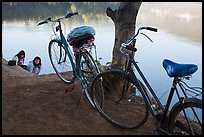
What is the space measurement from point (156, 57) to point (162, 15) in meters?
12.0

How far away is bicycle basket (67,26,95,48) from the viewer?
4.12 meters

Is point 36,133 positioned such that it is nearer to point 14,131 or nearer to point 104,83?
point 14,131

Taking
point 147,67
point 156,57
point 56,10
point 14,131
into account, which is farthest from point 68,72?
point 56,10

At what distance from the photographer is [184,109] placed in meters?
2.92

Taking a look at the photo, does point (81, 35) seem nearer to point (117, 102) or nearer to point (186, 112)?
point (117, 102)

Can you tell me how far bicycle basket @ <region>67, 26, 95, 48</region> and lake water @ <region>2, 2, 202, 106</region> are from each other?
3947mm

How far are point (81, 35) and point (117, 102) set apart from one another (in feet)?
3.18

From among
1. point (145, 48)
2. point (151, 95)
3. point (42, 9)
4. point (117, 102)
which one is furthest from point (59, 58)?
point (42, 9)

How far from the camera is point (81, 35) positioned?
413 cm

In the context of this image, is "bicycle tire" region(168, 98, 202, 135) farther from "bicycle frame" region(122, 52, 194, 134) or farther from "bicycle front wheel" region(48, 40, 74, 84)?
"bicycle front wheel" region(48, 40, 74, 84)

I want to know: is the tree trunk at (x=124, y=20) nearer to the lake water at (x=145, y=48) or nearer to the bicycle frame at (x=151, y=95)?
the bicycle frame at (x=151, y=95)

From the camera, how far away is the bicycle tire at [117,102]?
3611mm

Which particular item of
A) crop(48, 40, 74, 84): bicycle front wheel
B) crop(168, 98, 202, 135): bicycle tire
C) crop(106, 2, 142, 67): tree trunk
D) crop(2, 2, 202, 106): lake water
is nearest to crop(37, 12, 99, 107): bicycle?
crop(48, 40, 74, 84): bicycle front wheel

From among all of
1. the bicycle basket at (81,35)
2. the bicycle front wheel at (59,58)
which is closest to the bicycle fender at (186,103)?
the bicycle basket at (81,35)
